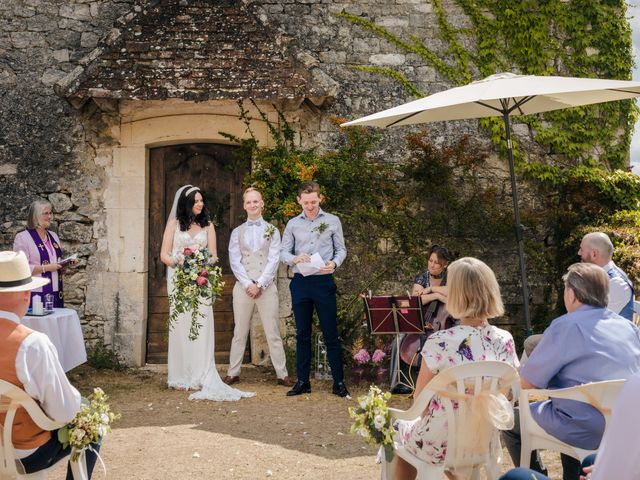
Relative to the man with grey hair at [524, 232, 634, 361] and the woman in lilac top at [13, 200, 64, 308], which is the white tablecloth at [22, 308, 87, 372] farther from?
the man with grey hair at [524, 232, 634, 361]

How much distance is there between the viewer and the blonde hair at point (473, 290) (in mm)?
3475

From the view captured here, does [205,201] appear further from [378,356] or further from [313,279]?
[378,356]

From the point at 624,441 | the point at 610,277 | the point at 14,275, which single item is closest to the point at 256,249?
the point at 610,277

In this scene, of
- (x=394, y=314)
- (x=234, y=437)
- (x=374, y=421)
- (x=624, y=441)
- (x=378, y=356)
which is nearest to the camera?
(x=624, y=441)

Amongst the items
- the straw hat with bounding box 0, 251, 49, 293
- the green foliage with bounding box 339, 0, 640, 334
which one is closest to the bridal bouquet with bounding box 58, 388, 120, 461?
the straw hat with bounding box 0, 251, 49, 293

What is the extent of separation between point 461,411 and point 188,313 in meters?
4.57

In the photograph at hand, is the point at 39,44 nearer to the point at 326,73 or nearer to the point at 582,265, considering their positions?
the point at 326,73

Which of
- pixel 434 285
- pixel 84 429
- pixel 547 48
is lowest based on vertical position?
pixel 84 429

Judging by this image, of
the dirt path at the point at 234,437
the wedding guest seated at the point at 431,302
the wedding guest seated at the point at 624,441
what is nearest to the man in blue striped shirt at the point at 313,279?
the dirt path at the point at 234,437

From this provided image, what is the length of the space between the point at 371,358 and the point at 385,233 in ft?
5.34

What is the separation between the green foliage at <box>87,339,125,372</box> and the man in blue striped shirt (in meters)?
2.44

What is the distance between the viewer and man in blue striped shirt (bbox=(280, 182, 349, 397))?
7.03m

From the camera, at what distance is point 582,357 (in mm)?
3516

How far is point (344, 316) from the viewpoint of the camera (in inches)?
314
